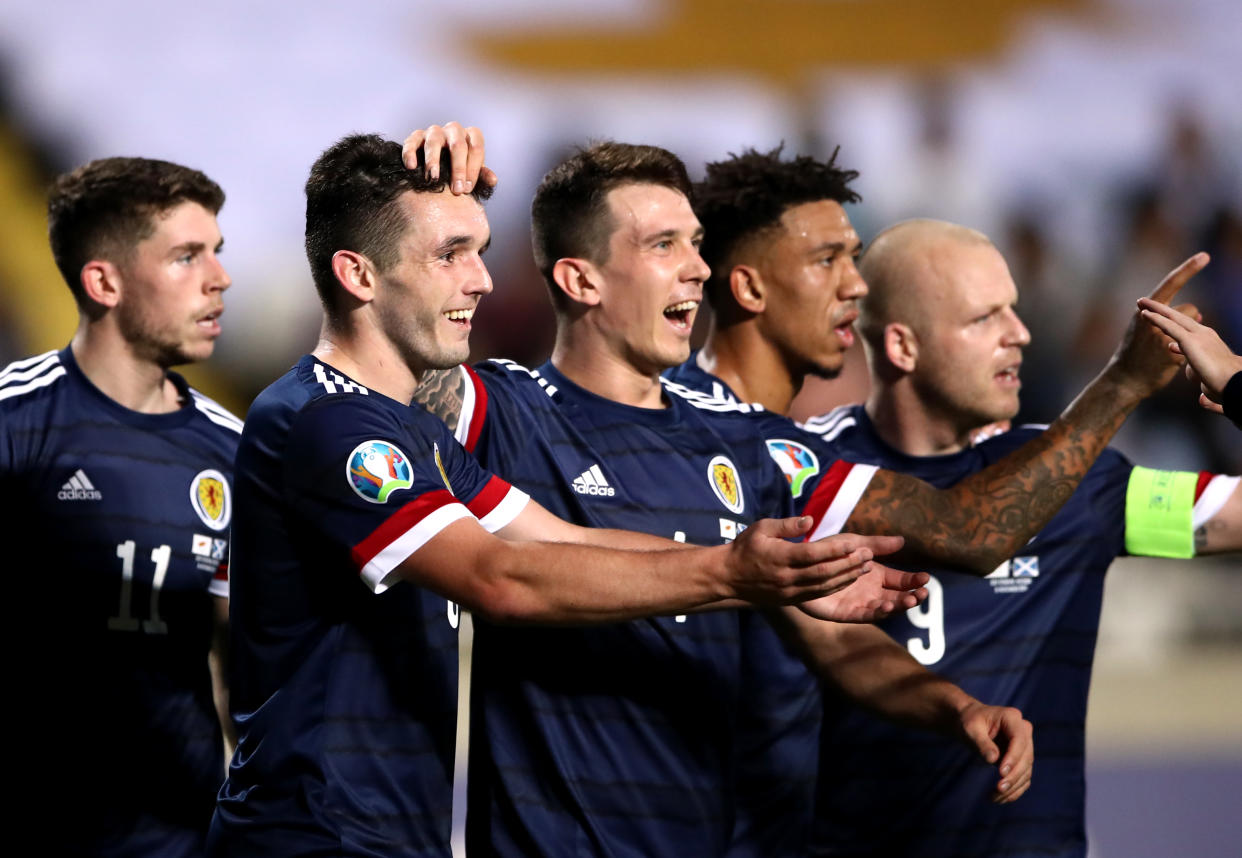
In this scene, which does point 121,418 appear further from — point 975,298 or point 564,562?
point 975,298

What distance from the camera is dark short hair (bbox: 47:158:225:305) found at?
446 centimetres

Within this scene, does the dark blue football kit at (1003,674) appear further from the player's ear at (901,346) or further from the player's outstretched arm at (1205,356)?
the player's outstretched arm at (1205,356)

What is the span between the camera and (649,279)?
3746 millimetres

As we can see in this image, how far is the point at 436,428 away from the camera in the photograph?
3111mm

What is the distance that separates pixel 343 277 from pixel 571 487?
728mm

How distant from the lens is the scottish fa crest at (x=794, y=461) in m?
3.91

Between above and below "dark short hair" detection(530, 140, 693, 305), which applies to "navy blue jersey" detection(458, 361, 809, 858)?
below

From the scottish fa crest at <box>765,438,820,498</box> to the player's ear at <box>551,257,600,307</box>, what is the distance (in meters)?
0.60

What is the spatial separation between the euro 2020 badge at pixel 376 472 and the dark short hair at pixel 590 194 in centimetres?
122

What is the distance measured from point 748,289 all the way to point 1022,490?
47.7 inches

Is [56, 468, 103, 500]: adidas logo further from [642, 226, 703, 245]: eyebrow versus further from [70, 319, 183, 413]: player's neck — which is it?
[642, 226, 703, 245]: eyebrow

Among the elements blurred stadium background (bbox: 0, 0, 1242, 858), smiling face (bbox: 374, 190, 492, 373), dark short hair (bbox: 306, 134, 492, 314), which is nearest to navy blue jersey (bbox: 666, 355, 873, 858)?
smiling face (bbox: 374, 190, 492, 373)

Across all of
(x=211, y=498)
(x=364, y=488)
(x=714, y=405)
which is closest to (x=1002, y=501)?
(x=714, y=405)

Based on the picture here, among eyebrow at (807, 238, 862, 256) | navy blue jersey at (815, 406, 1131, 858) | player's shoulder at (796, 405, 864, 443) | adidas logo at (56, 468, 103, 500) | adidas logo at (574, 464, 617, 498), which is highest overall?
eyebrow at (807, 238, 862, 256)
